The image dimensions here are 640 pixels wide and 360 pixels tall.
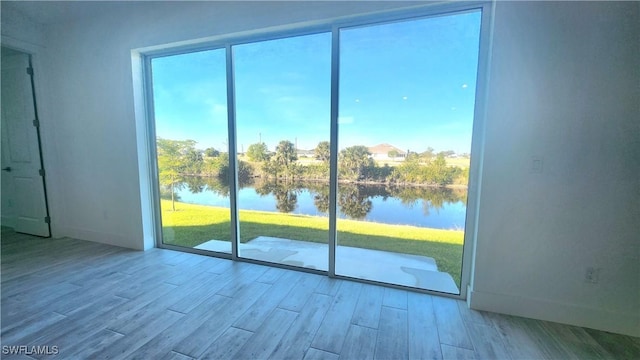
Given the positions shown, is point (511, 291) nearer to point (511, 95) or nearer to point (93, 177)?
point (511, 95)

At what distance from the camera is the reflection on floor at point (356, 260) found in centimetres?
252

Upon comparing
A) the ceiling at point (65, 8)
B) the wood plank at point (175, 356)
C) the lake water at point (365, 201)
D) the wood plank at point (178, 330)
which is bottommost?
the wood plank at point (175, 356)

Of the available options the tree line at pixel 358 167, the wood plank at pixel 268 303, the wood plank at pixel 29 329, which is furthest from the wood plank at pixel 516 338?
the wood plank at pixel 29 329

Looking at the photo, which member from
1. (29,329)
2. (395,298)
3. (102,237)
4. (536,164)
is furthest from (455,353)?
(102,237)

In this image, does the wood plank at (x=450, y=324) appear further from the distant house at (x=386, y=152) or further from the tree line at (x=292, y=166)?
the distant house at (x=386, y=152)

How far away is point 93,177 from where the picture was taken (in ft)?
11.5

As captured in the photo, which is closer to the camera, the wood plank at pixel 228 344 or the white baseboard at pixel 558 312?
the wood plank at pixel 228 344

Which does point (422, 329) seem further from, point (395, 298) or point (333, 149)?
point (333, 149)

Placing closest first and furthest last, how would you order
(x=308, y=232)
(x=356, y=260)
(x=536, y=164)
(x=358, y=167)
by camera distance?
(x=536, y=164) → (x=358, y=167) → (x=356, y=260) → (x=308, y=232)

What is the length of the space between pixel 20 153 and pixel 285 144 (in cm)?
427

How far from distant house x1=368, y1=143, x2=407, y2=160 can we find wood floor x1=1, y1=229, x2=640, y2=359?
128cm

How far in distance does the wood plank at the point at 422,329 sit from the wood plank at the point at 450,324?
1.5 inches

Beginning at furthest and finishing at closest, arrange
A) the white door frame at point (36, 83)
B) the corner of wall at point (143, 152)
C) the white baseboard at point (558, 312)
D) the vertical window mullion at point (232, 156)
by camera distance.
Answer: the white door frame at point (36, 83)
the corner of wall at point (143, 152)
the vertical window mullion at point (232, 156)
the white baseboard at point (558, 312)

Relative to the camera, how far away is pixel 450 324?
76.3 inches
